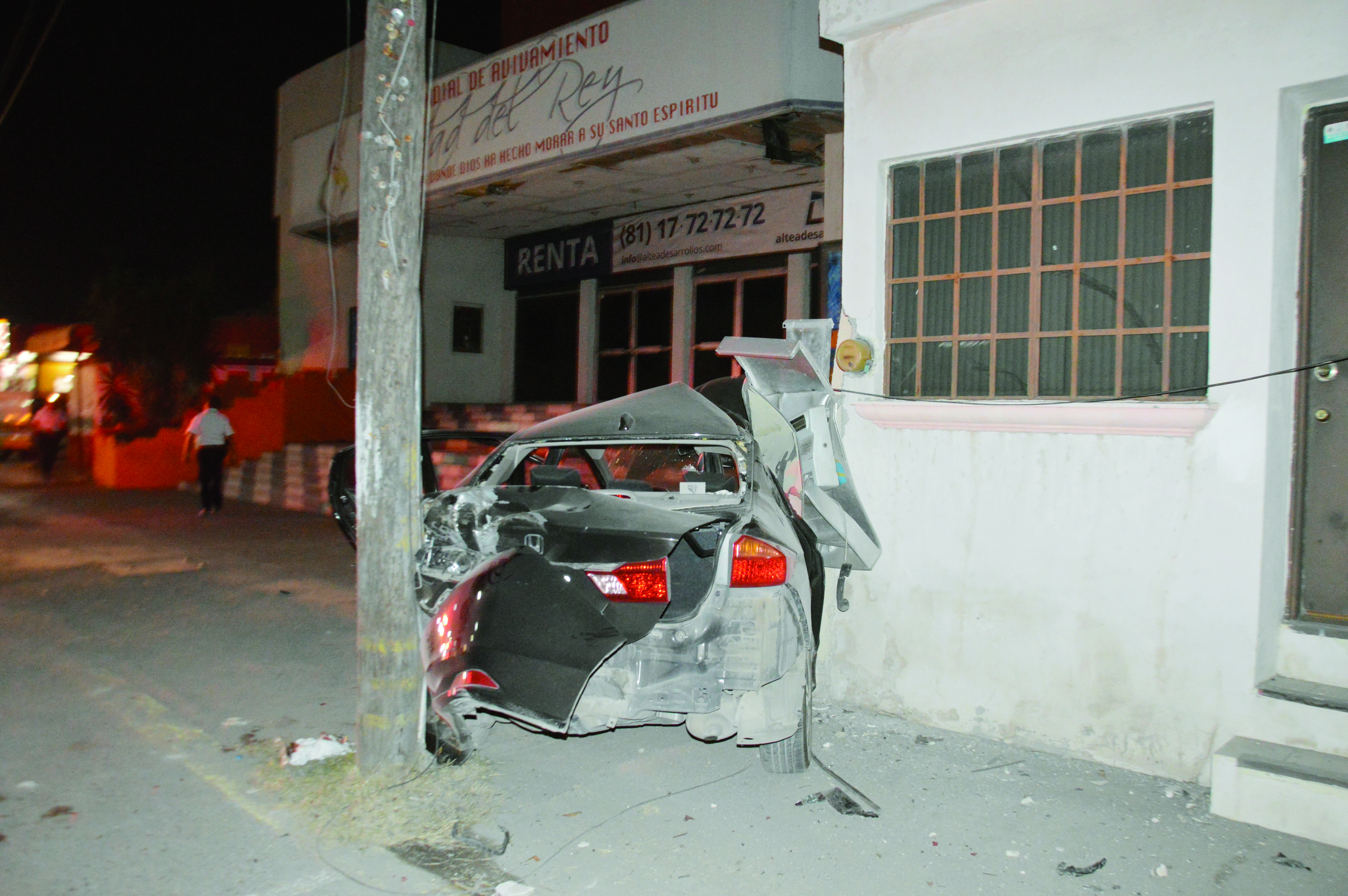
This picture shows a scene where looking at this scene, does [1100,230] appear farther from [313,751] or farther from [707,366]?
[707,366]

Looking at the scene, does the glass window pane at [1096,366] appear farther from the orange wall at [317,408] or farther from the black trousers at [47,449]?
the black trousers at [47,449]

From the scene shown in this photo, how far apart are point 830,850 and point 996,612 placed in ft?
5.77

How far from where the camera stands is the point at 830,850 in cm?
362

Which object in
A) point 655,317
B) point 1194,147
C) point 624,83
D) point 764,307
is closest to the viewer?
point 1194,147

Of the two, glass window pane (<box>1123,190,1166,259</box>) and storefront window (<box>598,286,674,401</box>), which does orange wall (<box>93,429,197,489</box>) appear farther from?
glass window pane (<box>1123,190,1166,259</box>)

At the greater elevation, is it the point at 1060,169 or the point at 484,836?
the point at 1060,169

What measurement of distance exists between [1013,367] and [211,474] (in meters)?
11.9

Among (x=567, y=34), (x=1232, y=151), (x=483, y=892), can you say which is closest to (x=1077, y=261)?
(x=1232, y=151)

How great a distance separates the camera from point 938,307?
527 cm

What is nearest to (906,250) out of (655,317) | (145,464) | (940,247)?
(940,247)

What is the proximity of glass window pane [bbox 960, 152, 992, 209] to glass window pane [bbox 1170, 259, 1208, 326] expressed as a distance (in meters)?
1.06

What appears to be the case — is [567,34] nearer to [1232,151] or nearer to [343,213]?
[343,213]

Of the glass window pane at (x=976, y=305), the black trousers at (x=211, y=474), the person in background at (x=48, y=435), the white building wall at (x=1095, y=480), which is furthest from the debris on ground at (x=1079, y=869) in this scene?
the person in background at (x=48, y=435)

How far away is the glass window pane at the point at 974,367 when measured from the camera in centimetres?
508
